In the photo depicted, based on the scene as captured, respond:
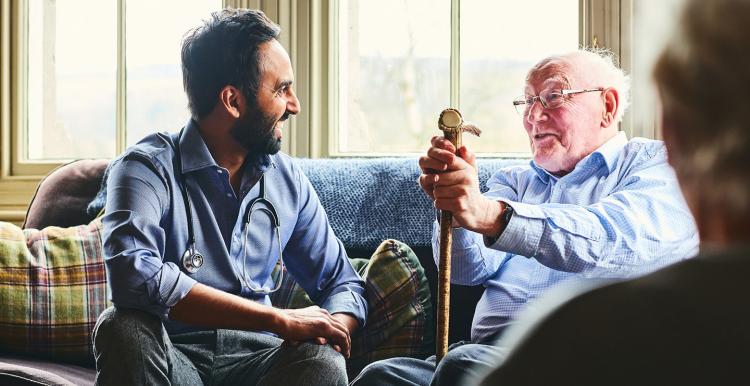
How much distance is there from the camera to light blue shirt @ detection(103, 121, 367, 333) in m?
1.88

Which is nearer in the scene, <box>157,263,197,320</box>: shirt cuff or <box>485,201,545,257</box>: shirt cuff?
<box>157,263,197,320</box>: shirt cuff

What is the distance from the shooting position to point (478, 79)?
2.99 meters

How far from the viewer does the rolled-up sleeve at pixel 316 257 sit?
7.30 feet

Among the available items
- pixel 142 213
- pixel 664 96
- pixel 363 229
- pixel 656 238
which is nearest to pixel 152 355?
pixel 142 213

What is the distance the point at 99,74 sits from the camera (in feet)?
11.0

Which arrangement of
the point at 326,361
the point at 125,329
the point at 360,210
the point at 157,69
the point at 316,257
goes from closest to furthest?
the point at 125,329, the point at 326,361, the point at 316,257, the point at 360,210, the point at 157,69

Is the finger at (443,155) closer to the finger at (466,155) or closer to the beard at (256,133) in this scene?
the finger at (466,155)

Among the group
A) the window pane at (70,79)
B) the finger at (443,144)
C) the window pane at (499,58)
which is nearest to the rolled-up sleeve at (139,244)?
the finger at (443,144)

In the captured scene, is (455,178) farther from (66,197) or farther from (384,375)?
(66,197)

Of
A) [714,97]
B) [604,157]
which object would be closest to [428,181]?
[604,157]

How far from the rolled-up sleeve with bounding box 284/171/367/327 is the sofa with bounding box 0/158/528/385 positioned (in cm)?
12

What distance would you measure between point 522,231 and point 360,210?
627 mm

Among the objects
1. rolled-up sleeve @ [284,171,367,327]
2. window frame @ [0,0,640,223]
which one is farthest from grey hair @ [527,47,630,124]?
rolled-up sleeve @ [284,171,367,327]

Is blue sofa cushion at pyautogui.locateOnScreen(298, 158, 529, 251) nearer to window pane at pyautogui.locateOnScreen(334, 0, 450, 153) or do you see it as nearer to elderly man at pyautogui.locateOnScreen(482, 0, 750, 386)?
window pane at pyautogui.locateOnScreen(334, 0, 450, 153)
